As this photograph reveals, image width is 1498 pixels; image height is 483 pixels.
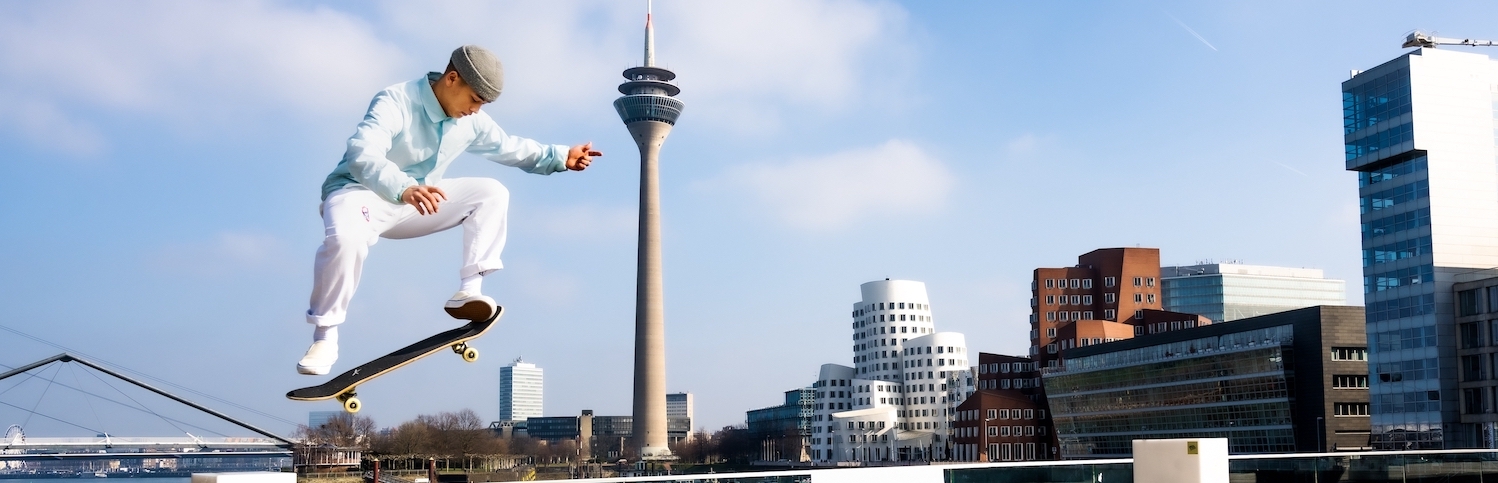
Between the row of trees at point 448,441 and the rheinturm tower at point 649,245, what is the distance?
15731 mm

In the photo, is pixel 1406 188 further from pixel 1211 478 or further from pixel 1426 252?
pixel 1211 478

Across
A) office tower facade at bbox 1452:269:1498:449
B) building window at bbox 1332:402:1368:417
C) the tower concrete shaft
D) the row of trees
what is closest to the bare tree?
the row of trees

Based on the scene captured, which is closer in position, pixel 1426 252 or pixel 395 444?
pixel 1426 252

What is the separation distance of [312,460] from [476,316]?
8358 centimetres

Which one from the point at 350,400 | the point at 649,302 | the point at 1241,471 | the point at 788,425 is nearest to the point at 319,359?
the point at 350,400

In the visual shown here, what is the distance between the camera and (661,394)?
129125 mm

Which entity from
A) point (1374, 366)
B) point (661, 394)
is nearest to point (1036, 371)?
point (661, 394)

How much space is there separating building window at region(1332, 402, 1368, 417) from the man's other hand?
74.5 metres

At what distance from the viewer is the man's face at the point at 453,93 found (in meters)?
13.0

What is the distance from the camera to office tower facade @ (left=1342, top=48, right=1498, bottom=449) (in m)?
69.1

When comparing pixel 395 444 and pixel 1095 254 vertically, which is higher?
pixel 1095 254

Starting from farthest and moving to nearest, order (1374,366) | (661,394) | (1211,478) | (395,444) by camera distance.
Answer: (661,394), (395,444), (1374,366), (1211,478)

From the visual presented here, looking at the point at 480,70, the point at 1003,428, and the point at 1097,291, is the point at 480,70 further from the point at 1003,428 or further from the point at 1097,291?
the point at 1097,291

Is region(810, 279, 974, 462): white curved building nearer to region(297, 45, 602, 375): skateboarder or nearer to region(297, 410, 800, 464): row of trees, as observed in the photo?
region(297, 410, 800, 464): row of trees
